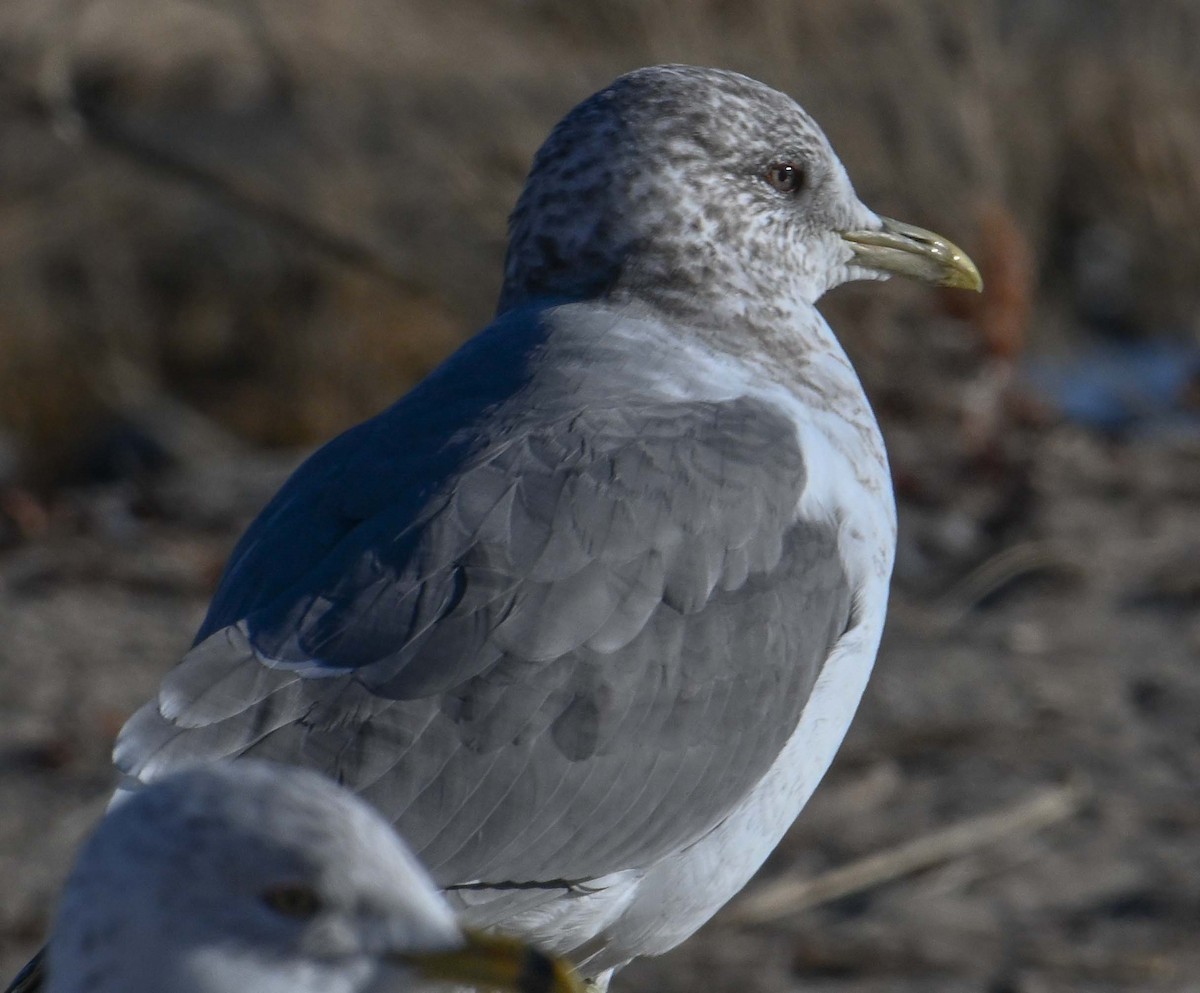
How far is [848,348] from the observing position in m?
7.35

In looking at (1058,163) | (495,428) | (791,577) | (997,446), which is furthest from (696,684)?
(1058,163)

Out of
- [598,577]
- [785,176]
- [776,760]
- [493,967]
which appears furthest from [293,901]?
[785,176]

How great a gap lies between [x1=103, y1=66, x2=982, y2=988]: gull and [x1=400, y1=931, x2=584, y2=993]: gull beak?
0.60 meters

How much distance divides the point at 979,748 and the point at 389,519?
2.93 metres

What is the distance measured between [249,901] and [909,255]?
2073mm

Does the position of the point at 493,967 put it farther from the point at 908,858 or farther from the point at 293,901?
the point at 908,858

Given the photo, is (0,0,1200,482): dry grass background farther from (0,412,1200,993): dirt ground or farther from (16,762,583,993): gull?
(16,762,583,993): gull

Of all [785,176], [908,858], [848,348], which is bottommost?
[908,858]

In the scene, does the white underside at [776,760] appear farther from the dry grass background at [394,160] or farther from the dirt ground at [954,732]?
the dry grass background at [394,160]

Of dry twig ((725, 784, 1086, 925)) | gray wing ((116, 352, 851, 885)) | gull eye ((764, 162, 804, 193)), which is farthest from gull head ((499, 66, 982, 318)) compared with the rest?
dry twig ((725, 784, 1086, 925))

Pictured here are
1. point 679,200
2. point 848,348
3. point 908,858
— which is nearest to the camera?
point 679,200

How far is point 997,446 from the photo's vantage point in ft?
22.6

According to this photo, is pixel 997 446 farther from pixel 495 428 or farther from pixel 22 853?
pixel 495 428

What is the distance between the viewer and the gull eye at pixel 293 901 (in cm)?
169
